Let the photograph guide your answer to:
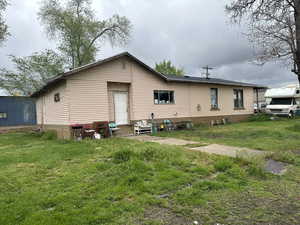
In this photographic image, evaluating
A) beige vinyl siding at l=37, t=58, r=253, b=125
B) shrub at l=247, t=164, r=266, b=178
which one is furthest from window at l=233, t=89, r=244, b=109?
shrub at l=247, t=164, r=266, b=178

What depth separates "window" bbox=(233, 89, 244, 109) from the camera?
1703cm

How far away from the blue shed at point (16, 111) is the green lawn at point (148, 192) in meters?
13.5

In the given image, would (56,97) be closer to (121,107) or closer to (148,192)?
(121,107)

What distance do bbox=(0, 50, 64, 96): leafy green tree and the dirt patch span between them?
1903 centimetres

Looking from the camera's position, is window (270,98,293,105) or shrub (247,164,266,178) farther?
window (270,98,293,105)

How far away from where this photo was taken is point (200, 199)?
286 cm

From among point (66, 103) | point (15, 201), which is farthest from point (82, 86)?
point (15, 201)

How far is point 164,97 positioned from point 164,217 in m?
10.5

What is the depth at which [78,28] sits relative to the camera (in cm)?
2059

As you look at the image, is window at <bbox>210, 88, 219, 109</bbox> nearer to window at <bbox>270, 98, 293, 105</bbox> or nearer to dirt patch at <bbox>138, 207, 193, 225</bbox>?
window at <bbox>270, 98, 293, 105</bbox>

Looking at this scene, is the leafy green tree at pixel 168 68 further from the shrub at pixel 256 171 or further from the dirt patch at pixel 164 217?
Result: the dirt patch at pixel 164 217

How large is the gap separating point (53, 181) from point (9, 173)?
1417 millimetres

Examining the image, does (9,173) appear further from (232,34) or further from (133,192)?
(232,34)

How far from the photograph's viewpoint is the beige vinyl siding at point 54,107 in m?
9.46
